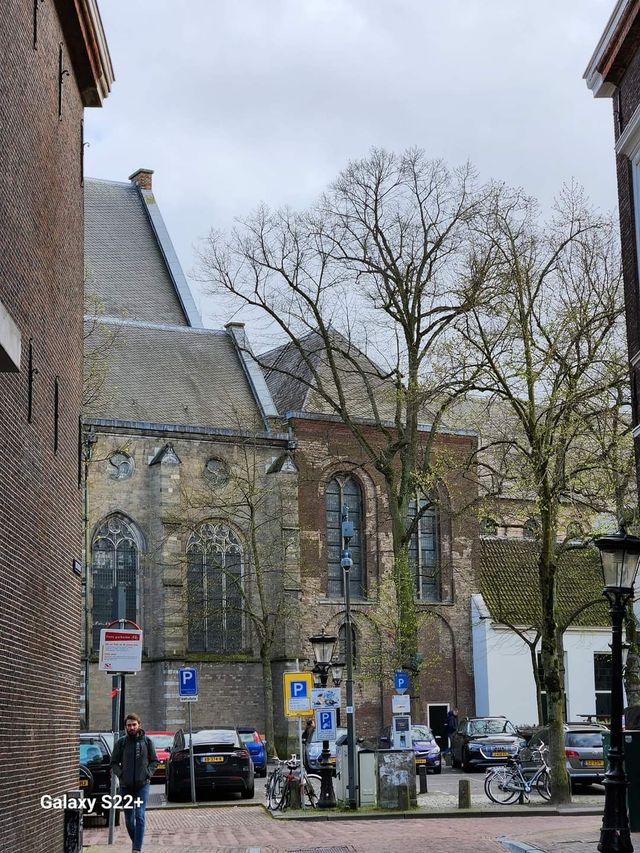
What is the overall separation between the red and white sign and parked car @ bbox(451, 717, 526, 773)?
1854cm

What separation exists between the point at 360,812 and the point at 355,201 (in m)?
17.8

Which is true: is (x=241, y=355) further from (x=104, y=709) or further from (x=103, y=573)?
(x=104, y=709)

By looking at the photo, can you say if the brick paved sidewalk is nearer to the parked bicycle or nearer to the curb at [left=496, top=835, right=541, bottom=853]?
the curb at [left=496, top=835, right=541, bottom=853]

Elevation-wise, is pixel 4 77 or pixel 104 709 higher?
pixel 4 77

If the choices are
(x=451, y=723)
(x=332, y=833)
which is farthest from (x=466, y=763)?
(x=332, y=833)

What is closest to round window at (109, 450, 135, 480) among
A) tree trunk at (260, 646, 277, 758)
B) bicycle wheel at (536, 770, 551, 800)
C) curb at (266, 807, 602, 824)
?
tree trunk at (260, 646, 277, 758)

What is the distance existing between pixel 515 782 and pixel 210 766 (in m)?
6.46

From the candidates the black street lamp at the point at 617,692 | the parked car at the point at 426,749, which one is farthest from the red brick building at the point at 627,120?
the parked car at the point at 426,749

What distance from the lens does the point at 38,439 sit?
13.4 metres

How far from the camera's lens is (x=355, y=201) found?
3550 centimetres

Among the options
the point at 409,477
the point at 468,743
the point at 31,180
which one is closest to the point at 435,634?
the point at 468,743

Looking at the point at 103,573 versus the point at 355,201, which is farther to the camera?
the point at 103,573

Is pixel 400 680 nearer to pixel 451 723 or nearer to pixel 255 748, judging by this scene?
pixel 255 748

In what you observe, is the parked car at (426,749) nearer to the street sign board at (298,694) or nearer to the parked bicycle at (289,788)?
the parked bicycle at (289,788)
